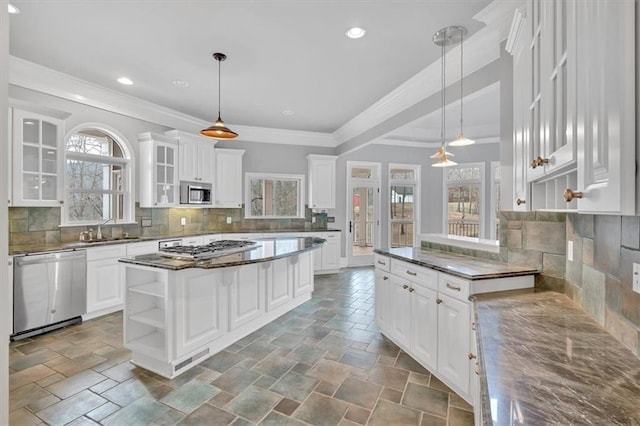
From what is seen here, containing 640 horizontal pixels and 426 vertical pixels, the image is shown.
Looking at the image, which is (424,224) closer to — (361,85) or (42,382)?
(361,85)

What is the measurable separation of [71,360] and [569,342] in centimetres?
369

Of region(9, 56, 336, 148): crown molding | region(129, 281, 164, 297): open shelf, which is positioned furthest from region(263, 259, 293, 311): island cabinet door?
region(9, 56, 336, 148): crown molding

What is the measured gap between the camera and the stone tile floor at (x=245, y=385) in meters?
2.06

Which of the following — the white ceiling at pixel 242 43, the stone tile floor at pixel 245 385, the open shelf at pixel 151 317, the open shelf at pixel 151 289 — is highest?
the white ceiling at pixel 242 43

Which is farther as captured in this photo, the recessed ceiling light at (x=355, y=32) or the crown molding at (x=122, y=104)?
the crown molding at (x=122, y=104)

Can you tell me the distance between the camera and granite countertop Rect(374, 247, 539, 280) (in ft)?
6.88

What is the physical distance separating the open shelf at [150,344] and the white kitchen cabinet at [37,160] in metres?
2.19

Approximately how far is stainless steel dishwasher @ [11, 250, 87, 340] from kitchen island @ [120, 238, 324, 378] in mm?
1243

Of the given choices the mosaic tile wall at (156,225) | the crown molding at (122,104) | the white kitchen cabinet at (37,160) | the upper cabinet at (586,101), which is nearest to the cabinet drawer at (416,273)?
the upper cabinet at (586,101)

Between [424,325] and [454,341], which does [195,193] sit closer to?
[424,325]

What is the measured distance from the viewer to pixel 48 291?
332 centimetres

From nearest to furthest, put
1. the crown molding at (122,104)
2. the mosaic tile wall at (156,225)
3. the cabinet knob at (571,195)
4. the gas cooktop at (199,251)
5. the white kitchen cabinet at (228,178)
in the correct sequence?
the cabinet knob at (571,195)
the gas cooktop at (199,251)
the crown molding at (122,104)
the mosaic tile wall at (156,225)
the white kitchen cabinet at (228,178)

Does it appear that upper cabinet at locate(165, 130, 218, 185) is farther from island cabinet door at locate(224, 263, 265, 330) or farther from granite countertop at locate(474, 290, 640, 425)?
granite countertop at locate(474, 290, 640, 425)

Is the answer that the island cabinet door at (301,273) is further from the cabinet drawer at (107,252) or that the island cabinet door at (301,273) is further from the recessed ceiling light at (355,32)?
the recessed ceiling light at (355,32)
